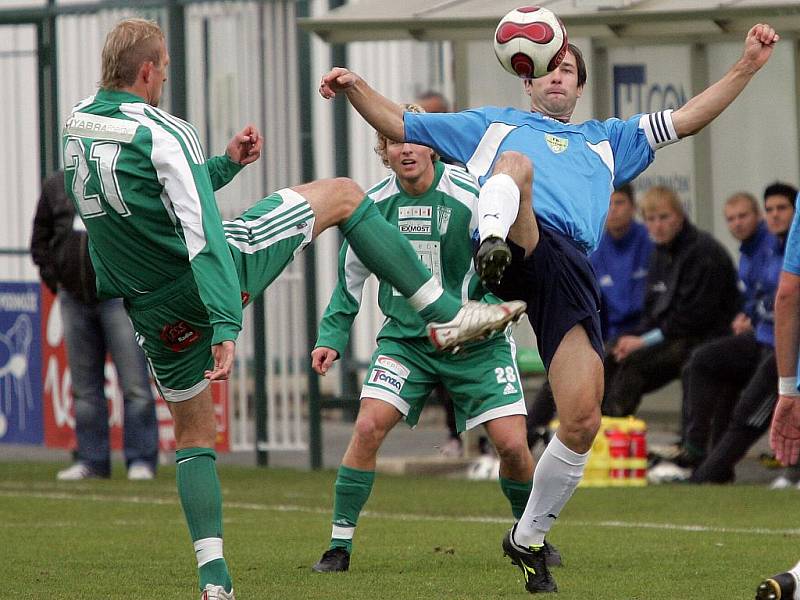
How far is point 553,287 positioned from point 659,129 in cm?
89

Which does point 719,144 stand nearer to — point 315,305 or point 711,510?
point 315,305

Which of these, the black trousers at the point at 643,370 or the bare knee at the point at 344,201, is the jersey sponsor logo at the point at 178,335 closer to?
the bare knee at the point at 344,201

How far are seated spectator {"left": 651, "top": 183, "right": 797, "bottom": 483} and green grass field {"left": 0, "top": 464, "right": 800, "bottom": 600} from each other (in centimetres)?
42

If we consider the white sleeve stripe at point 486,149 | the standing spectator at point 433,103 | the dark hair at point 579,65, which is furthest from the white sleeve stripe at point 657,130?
the standing spectator at point 433,103

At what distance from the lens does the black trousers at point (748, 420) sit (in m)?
11.9

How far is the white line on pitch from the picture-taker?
952 centimetres

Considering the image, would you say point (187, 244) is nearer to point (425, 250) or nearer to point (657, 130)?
point (657, 130)

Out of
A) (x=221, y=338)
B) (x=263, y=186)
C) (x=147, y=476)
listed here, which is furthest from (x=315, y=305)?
(x=221, y=338)

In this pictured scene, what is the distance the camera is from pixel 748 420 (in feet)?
38.9

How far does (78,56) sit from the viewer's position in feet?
47.5

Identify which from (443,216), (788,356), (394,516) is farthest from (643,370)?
(788,356)

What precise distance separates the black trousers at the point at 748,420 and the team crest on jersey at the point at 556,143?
5.06 metres

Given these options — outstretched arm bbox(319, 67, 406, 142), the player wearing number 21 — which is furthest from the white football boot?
outstretched arm bbox(319, 67, 406, 142)

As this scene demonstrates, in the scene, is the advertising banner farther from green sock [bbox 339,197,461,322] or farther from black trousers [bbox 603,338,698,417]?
green sock [bbox 339,197,461,322]
